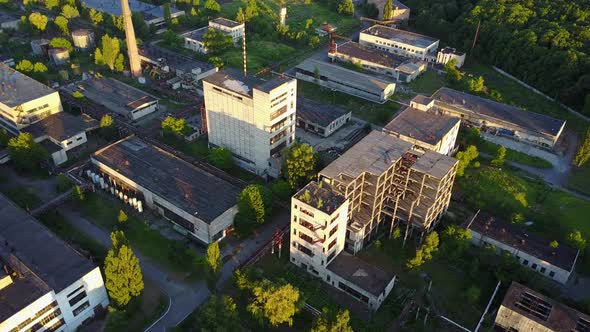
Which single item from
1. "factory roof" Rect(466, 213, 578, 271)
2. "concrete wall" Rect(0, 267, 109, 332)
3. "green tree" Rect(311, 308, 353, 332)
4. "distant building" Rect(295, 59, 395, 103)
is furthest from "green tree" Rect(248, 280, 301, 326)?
"distant building" Rect(295, 59, 395, 103)

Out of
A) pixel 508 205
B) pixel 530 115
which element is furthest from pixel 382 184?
pixel 530 115

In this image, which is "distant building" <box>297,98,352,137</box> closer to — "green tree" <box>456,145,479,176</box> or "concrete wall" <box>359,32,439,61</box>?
"green tree" <box>456,145,479,176</box>

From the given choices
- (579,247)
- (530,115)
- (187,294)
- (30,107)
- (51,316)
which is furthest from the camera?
(530,115)

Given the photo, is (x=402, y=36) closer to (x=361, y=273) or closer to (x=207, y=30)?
(x=207, y=30)

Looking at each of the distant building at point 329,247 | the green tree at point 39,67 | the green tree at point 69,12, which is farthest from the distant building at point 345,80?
the green tree at point 69,12

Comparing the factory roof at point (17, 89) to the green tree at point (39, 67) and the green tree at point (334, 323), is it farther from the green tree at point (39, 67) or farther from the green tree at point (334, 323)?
the green tree at point (334, 323)

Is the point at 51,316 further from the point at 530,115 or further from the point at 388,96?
the point at 530,115

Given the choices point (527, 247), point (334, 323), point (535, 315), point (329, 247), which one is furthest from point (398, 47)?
point (334, 323)
